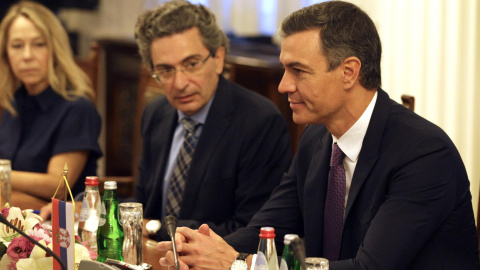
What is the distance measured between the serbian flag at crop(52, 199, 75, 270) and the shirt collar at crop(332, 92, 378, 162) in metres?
0.86

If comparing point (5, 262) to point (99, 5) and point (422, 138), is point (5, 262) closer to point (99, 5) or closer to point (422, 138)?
point (422, 138)

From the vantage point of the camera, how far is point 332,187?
2049mm

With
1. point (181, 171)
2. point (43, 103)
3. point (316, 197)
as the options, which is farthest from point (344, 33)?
point (43, 103)

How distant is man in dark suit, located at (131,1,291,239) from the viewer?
8.57 ft

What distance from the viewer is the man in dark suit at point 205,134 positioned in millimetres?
2613

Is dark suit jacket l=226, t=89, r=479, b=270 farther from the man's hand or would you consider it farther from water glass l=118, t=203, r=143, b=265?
water glass l=118, t=203, r=143, b=265

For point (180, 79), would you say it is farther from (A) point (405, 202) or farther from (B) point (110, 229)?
(A) point (405, 202)

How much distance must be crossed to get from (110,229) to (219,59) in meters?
1.10

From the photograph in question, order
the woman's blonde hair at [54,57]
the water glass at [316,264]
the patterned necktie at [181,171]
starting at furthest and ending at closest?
the woman's blonde hair at [54,57], the patterned necktie at [181,171], the water glass at [316,264]

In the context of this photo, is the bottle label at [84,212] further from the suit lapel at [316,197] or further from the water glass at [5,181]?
the suit lapel at [316,197]

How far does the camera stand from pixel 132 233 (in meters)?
1.84

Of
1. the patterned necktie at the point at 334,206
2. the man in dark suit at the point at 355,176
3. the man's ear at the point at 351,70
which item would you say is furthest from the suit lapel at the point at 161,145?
the man's ear at the point at 351,70

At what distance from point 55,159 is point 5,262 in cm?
143

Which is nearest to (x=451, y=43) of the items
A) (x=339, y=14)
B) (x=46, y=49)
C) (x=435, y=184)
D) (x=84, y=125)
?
(x=339, y=14)
